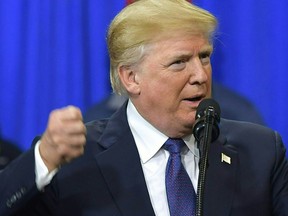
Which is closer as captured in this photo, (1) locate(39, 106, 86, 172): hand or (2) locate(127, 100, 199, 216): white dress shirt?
(1) locate(39, 106, 86, 172): hand

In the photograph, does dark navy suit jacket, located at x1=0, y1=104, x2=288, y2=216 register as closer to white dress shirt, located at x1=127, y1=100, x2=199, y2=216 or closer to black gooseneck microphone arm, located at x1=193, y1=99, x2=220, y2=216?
white dress shirt, located at x1=127, y1=100, x2=199, y2=216

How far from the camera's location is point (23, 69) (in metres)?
1.73

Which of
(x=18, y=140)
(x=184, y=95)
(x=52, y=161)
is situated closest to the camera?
(x=52, y=161)

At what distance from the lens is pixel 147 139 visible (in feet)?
4.78

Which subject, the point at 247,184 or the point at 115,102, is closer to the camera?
the point at 247,184

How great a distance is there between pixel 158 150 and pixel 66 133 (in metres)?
0.38

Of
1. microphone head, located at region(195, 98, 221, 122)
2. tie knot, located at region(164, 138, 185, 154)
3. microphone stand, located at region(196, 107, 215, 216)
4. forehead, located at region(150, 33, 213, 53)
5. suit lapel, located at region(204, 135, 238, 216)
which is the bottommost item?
suit lapel, located at region(204, 135, 238, 216)

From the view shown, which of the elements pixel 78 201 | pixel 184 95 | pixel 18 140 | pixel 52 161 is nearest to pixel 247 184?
pixel 184 95

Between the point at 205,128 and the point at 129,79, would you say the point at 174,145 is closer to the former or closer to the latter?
the point at 129,79

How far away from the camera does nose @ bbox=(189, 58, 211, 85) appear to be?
1363 millimetres

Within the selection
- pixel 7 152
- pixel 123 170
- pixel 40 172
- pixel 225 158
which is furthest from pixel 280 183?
pixel 7 152

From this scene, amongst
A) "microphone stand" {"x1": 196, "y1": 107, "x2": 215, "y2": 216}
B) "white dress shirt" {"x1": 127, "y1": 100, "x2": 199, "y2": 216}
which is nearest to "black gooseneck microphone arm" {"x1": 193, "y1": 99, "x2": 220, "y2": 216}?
"microphone stand" {"x1": 196, "y1": 107, "x2": 215, "y2": 216}

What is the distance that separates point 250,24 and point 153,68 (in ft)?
1.55

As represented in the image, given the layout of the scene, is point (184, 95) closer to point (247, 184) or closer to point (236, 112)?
point (247, 184)
